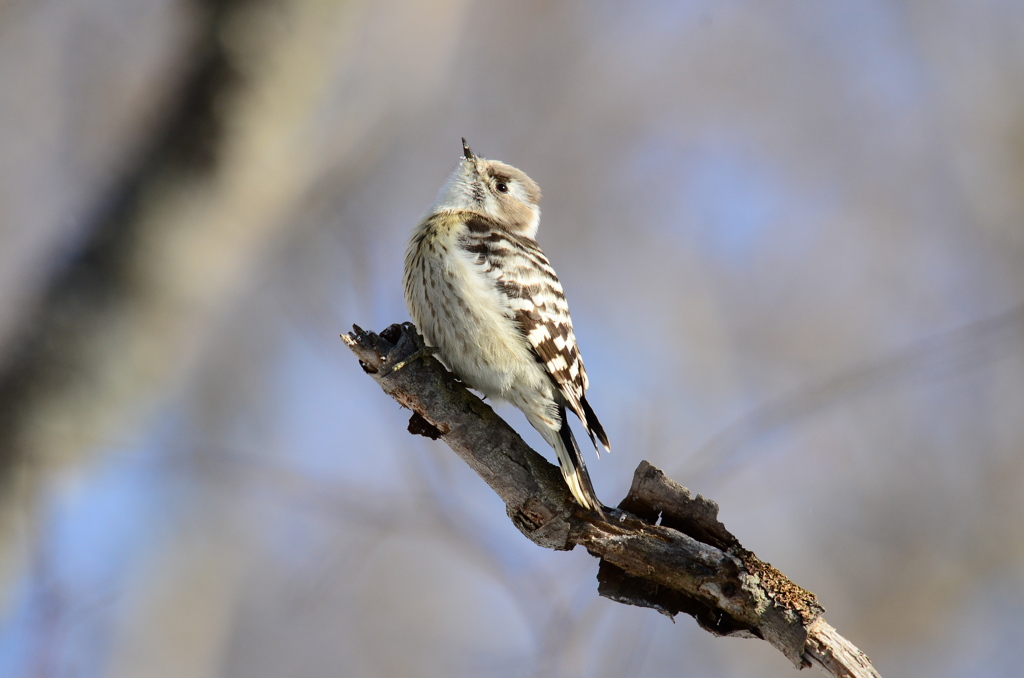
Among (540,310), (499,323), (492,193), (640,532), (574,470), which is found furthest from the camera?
(492,193)

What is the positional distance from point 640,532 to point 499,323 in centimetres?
122

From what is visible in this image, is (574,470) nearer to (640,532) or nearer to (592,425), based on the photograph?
(640,532)

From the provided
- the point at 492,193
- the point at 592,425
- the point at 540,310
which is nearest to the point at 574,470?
the point at 592,425

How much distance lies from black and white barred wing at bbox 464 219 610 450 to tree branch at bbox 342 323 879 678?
25.3 inches

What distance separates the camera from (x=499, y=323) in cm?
354

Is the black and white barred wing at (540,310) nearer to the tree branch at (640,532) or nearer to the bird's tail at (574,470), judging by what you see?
the bird's tail at (574,470)

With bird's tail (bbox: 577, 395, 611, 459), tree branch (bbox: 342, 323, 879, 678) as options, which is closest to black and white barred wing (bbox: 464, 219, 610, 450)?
bird's tail (bbox: 577, 395, 611, 459)

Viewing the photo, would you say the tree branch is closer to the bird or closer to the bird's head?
the bird

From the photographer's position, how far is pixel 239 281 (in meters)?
4.20

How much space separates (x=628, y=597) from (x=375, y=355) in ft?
4.12

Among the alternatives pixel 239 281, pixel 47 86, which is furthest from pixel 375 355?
pixel 47 86

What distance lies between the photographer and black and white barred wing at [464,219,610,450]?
356 cm

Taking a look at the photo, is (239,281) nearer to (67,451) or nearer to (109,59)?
(67,451)

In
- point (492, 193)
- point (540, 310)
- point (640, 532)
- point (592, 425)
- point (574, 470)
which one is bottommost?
point (640, 532)
